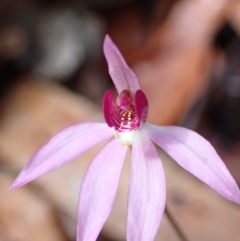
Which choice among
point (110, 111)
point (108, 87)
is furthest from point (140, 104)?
point (108, 87)

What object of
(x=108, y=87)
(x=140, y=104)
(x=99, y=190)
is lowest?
(x=108, y=87)

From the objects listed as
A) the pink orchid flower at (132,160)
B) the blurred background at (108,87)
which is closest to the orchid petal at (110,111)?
the pink orchid flower at (132,160)

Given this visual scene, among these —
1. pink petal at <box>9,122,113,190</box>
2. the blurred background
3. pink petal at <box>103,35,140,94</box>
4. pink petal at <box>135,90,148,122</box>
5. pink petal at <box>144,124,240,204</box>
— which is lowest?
the blurred background

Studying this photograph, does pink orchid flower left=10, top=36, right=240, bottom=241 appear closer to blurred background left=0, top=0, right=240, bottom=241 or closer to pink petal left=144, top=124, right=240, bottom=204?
pink petal left=144, top=124, right=240, bottom=204

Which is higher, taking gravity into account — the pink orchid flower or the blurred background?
the pink orchid flower

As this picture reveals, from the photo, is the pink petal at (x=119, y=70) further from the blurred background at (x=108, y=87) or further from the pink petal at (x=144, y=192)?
the blurred background at (x=108, y=87)

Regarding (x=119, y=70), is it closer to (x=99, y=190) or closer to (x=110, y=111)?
(x=110, y=111)

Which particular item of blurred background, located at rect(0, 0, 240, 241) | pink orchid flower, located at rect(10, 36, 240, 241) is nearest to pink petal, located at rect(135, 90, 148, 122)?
pink orchid flower, located at rect(10, 36, 240, 241)
